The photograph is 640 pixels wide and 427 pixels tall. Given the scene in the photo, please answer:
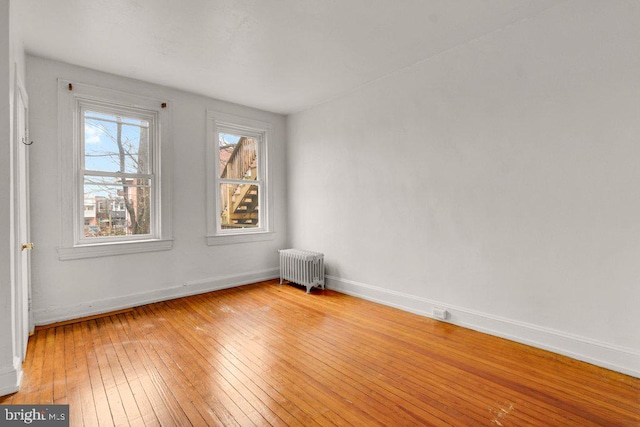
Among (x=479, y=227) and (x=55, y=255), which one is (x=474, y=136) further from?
(x=55, y=255)

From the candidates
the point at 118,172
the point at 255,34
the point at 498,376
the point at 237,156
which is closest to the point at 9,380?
the point at 118,172

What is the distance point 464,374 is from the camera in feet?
7.59

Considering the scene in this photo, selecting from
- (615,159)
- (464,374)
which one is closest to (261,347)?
(464,374)

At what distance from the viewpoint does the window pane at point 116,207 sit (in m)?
3.68

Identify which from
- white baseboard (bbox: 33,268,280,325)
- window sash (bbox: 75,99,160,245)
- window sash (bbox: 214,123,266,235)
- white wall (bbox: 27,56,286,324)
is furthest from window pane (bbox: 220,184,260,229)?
window sash (bbox: 75,99,160,245)

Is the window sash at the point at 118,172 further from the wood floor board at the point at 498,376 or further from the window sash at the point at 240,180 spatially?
the wood floor board at the point at 498,376

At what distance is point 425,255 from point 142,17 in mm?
3491

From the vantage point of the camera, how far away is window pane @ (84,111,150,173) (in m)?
3.69

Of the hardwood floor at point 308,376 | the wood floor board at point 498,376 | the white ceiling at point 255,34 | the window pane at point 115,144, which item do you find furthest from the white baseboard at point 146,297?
the white ceiling at point 255,34

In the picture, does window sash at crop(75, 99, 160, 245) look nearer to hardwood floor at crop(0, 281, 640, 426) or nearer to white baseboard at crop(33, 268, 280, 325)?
white baseboard at crop(33, 268, 280, 325)

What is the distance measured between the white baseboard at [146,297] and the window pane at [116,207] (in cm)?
79

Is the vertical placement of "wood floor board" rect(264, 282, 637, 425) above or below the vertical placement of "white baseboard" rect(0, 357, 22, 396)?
below

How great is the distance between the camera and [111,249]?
12.1 ft

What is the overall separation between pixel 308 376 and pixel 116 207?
315 centimetres
